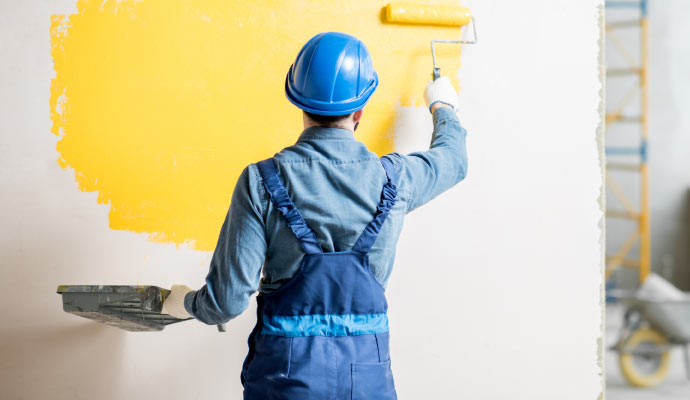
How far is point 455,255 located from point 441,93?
567mm

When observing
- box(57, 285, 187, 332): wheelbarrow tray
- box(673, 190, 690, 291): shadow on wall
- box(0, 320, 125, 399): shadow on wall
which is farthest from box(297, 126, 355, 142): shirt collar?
box(673, 190, 690, 291): shadow on wall

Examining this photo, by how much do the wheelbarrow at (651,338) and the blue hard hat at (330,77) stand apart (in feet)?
10.6

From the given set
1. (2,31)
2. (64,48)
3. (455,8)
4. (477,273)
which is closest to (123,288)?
→ (64,48)

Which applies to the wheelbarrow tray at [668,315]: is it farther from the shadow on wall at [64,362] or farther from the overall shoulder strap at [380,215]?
the shadow on wall at [64,362]

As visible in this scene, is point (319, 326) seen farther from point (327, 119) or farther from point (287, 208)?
point (327, 119)

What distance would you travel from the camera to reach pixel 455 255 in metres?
1.95

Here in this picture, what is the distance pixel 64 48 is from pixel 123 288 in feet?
2.64

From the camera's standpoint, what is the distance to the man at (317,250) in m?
1.14

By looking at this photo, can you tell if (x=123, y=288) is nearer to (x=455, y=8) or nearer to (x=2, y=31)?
(x=2, y=31)

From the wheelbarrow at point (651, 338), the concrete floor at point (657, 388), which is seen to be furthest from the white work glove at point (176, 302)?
the concrete floor at point (657, 388)

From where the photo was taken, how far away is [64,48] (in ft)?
5.53

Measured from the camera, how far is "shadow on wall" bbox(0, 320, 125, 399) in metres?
1.71

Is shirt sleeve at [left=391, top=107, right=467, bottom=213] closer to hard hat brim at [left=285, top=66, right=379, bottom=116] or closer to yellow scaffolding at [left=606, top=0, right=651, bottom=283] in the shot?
hard hat brim at [left=285, top=66, right=379, bottom=116]

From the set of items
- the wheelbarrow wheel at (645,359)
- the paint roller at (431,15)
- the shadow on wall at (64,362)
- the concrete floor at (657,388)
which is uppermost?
the paint roller at (431,15)
